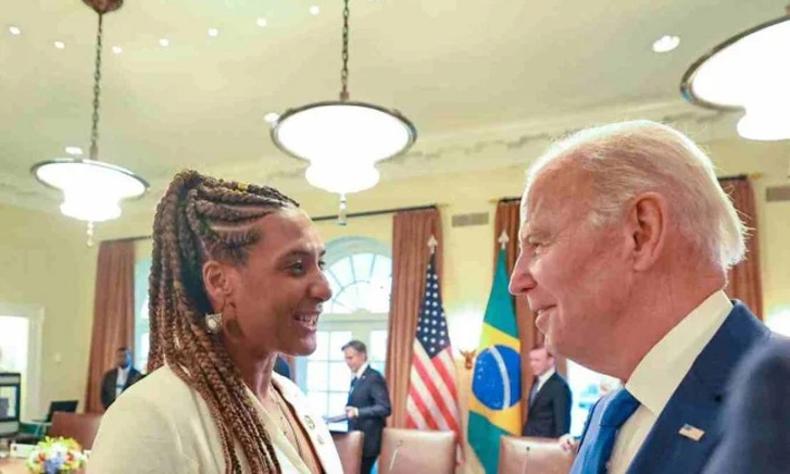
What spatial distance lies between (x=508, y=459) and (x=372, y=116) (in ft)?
6.56

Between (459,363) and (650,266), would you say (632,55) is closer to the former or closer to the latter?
(459,363)

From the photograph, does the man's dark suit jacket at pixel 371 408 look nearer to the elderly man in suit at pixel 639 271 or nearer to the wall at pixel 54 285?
the wall at pixel 54 285

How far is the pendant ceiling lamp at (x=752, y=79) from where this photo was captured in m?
2.15

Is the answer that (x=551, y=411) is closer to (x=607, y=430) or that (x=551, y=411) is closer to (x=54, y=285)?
(x=607, y=430)

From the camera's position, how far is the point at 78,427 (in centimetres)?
446

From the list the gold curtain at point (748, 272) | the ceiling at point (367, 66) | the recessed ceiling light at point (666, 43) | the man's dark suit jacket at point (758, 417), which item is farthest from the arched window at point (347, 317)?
the man's dark suit jacket at point (758, 417)

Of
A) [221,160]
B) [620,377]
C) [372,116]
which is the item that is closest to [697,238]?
[620,377]

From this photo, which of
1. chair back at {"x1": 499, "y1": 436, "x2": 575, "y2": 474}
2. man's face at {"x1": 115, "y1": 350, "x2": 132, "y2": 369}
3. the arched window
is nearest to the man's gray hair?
chair back at {"x1": 499, "y1": 436, "x2": 575, "y2": 474}

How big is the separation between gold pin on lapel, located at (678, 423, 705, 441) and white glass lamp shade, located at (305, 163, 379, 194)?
246 centimetres

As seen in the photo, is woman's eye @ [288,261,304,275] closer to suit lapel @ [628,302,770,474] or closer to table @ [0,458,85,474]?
suit lapel @ [628,302,770,474]

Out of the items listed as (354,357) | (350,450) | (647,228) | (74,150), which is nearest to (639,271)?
(647,228)

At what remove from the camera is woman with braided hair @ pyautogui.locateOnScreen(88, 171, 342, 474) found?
3.70 ft

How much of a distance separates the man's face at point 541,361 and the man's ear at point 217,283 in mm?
4006

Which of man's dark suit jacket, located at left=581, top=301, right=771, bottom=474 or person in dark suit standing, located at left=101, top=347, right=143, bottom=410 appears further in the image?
person in dark suit standing, located at left=101, top=347, right=143, bottom=410
